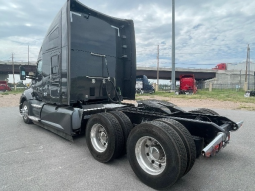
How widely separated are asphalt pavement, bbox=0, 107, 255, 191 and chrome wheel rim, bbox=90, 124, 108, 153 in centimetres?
30

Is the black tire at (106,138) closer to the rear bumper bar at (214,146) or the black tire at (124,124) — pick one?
the black tire at (124,124)

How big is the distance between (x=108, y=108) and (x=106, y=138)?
1115 millimetres

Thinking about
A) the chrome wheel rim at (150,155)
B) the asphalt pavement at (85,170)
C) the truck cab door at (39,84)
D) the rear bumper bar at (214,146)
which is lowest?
the asphalt pavement at (85,170)

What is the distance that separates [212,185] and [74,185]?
2.06 metres

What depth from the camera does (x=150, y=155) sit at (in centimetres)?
288

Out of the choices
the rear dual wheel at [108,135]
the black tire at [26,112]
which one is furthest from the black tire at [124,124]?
the black tire at [26,112]

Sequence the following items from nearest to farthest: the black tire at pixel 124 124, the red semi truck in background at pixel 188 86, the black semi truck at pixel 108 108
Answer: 1. the black semi truck at pixel 108 108
2. the black tire at pixel 124 124
3. the red semi truck in background at pixel 188 86

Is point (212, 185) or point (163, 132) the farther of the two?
point (212, 185)

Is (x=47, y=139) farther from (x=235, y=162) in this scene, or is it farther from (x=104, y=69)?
(x=235, y=162)

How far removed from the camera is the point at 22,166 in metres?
3.37

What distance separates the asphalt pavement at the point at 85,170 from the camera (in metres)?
2.73

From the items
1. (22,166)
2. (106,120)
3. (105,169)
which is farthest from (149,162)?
(22,166)

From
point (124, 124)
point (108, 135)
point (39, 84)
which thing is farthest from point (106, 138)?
point (39, 84)

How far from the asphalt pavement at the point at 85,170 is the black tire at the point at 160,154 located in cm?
22
